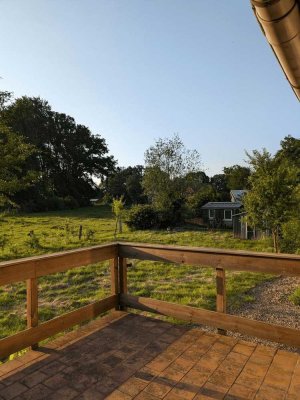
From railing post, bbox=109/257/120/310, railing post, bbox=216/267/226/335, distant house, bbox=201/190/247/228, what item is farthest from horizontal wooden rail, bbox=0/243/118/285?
distant house, bbox=201/190/247/228

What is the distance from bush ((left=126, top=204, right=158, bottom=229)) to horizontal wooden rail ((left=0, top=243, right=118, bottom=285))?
17.7 meters

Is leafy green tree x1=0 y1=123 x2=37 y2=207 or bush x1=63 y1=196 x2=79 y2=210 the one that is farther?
bush x1=63 y1=196 x2=79 y2=210

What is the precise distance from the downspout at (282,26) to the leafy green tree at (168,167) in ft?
79.8

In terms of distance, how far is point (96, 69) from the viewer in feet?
31.6

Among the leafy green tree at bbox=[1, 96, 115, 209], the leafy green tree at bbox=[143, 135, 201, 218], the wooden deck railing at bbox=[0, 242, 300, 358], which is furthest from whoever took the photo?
the leafy green tree at bbox=[1, 96, 115, 209]

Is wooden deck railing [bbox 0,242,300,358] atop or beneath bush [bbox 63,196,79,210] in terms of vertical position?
beneath

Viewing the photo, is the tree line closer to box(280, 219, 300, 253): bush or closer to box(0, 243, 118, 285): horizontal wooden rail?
box(280, 219, 300, 253): bush

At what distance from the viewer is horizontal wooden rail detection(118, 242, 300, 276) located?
3217 millimetres

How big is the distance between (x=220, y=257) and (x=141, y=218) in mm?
18441

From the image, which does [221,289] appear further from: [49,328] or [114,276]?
[49,328]

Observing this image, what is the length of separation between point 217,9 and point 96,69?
19.7ft

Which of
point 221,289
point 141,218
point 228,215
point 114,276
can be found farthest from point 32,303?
point 228,215

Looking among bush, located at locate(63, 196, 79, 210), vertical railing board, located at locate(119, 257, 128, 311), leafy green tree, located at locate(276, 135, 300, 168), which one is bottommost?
vertical railing board, located at locate(119, 257, 128, 311)

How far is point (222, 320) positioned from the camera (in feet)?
11.8
